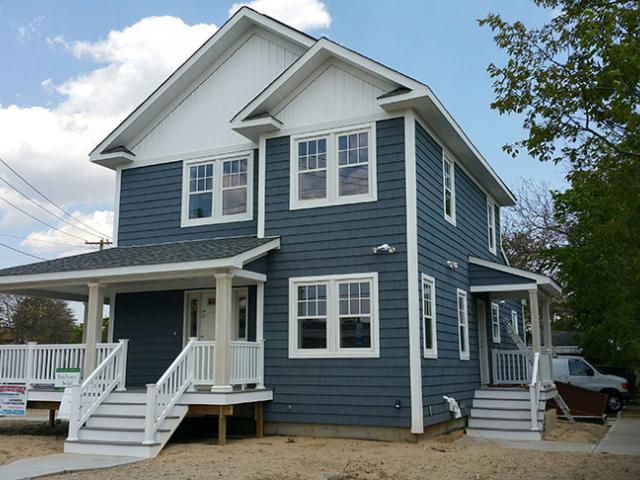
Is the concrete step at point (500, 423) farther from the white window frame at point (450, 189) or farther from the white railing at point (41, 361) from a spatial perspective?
the white railing at point (41, 361)

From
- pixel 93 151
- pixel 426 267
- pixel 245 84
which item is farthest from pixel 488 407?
pixel 93 151

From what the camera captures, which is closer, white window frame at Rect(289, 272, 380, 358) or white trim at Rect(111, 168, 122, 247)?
white window frame at Rect(289, 272, 380, 358)

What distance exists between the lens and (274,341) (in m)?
13.5

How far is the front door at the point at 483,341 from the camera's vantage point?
57.9ft

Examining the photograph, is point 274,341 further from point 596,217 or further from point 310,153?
point 596,217

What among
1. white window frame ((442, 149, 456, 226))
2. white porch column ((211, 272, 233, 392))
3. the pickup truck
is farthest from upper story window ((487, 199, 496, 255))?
white porch column ((211, 272, 233, 392))

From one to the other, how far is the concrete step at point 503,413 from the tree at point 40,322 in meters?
36.5

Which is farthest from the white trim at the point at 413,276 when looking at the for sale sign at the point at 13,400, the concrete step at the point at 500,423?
the for sale sign at the point at 13,400

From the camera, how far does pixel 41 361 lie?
1385 centimetres

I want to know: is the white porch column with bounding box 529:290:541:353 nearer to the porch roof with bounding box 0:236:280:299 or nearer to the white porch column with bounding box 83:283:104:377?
the porch roof with bounding box 0:236:280:299

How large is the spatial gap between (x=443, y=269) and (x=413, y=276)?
6.88ft

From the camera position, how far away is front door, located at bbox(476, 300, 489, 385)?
17656mm

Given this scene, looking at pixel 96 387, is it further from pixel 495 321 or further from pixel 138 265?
pixel 495 321

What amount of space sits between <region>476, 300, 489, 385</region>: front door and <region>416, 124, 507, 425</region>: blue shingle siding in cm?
67
